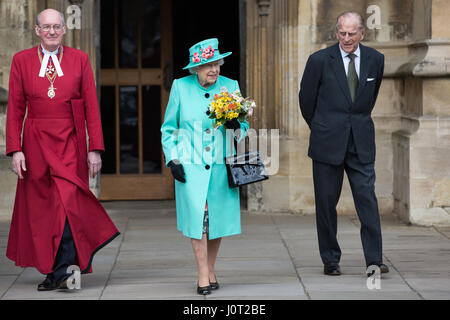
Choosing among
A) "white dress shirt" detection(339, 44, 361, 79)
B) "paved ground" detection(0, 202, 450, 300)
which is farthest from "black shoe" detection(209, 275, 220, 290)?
"white dress shirt" detection(339, 44, 361, 79)

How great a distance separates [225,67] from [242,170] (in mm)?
5732

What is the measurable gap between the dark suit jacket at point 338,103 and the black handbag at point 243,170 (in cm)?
80

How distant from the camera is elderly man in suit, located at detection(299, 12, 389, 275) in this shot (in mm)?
6641

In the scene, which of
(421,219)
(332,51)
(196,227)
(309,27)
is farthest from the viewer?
(309,27)

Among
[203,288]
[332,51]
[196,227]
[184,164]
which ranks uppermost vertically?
[332,51]

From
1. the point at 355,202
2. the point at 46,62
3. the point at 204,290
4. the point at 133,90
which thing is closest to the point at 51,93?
the point at 46,62

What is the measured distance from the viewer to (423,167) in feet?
29.3

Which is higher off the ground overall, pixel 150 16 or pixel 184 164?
pixel 150 16

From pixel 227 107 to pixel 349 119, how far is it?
1.14 meters

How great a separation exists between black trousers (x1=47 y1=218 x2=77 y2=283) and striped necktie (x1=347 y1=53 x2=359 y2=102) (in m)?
2.18

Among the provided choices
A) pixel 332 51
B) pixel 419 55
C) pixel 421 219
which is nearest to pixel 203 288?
pixel 332 51

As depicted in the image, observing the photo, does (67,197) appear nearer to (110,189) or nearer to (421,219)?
(421,219)

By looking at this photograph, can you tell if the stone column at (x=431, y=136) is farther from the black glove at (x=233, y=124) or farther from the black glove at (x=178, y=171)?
the black glove at (x=178, y=171)

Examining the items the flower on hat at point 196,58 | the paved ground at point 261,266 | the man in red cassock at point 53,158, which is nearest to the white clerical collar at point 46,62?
the man in red cassock at point 53,158
